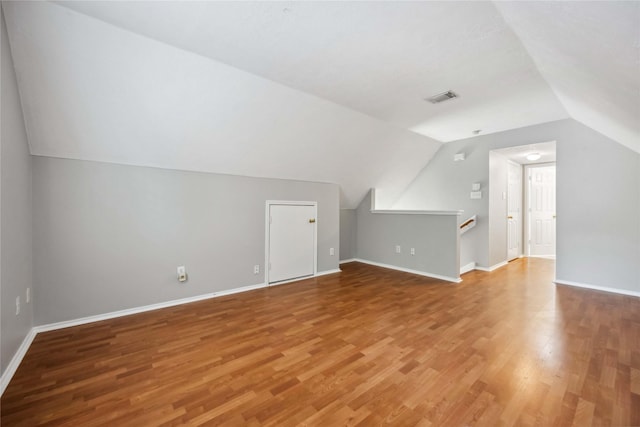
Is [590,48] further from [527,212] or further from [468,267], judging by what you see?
[527,212]

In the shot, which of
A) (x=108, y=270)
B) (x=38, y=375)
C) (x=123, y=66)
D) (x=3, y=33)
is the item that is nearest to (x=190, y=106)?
(x=123, y=66)

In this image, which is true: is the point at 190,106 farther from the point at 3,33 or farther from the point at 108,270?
the point at 108,270

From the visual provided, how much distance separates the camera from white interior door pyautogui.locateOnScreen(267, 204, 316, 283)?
4121 mm

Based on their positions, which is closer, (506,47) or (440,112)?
(506,47)

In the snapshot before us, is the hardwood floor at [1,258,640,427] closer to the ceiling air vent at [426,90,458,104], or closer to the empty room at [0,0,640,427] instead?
the empty room at [0,0,640,427]

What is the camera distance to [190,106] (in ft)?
8.70

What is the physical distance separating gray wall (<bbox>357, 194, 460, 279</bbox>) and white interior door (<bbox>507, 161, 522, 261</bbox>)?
2296 mm

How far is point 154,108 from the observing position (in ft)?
8.36

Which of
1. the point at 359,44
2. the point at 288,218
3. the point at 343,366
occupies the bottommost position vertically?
the point at 343,366

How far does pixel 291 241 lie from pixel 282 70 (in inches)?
101

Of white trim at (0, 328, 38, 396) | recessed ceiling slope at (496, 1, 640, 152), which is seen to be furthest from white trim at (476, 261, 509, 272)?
white trim at (0, 328, 38, 396)

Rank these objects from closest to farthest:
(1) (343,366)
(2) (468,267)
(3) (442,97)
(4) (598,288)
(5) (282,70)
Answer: (1) (343,366) → (5) (282,70) → (3) (442,97) → (4) (598,288) → (2) (468,267)

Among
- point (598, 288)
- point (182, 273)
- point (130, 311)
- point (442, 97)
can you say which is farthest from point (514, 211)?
point (130, 311)

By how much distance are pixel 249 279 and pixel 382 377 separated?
251 cm
